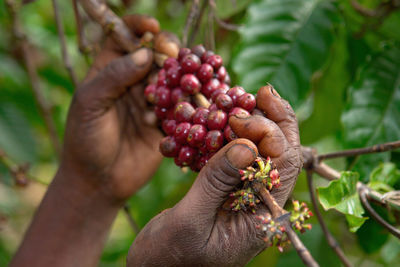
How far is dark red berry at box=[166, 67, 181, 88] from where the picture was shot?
1.06m

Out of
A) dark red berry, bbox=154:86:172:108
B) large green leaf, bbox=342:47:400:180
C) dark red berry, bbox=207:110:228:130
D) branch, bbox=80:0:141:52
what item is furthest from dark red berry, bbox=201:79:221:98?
large green leaf, bbox=342:47:400:180

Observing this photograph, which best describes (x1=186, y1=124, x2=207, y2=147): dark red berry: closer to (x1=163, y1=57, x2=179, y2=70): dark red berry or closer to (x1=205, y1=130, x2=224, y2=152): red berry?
(x1=205, y1=130, x2=224, y2=152): red berry

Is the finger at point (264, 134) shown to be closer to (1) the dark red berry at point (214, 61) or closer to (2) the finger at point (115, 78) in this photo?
(1) the dark red berry at point (214, 61)

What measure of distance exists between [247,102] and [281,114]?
0.27 feet

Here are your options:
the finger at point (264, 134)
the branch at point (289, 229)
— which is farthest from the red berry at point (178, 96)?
the branch at point (289, 229)

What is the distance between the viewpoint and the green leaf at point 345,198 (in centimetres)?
91

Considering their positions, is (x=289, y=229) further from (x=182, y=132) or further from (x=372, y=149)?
(x=372, y=149)

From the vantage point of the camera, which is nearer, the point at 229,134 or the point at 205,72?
the point at 229,134

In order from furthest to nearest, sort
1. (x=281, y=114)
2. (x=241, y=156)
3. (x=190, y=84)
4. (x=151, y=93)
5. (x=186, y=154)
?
(x=151, y=93) < (x=190, y=84) < (x=186, y=154) < (x=281, y=114) < (x=241, y=156)

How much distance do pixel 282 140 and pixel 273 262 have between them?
1174 mm

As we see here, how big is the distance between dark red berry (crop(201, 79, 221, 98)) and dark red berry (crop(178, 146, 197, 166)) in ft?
0.71

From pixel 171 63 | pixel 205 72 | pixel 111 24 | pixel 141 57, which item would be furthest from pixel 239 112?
pixel 111 24

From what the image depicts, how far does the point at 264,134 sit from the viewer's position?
2.43ft

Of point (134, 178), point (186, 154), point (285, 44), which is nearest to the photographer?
point (186, 154)
